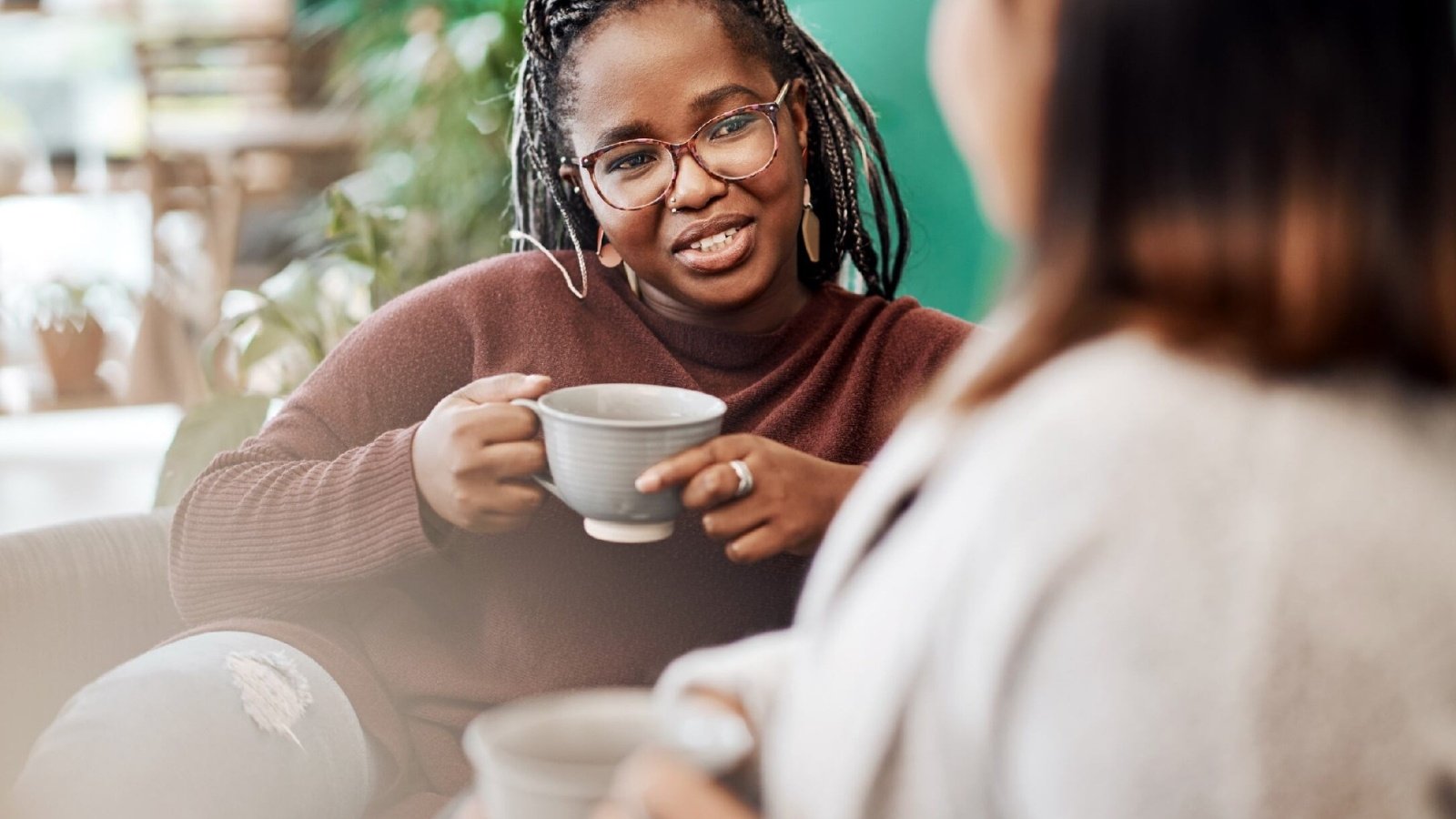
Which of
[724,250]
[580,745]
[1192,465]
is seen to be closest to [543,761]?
[580,745]

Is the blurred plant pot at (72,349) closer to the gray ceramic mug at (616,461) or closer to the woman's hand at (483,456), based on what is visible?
the woman's hand at (483,456)

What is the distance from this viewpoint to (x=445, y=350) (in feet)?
2.84

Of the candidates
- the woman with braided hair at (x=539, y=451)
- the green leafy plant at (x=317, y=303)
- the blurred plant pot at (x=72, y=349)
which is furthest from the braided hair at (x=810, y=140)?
the blurred plant pot at (x=72, y=349)

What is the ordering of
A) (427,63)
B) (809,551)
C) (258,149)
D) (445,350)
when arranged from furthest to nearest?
(258,149)
(427,63)
(445,350)
(809,551)

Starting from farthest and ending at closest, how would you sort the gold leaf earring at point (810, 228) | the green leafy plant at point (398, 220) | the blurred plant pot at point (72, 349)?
the blurred plant pot at point (72, 349) → the green leafy plant at point (398, 220) → the gold leaf earring at point (810, 228)

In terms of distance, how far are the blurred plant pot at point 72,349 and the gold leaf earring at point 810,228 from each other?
1.66 m

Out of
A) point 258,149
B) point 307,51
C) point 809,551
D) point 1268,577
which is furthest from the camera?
point 307,51

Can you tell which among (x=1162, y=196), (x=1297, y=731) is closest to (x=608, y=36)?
(x=1162, y=196)

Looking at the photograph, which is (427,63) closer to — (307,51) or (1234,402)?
(1234,402)

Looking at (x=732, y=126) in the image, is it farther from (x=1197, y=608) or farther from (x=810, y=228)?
(x=1197, y=608)

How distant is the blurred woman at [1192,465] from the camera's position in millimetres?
393

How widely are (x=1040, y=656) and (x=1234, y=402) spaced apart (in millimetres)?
96

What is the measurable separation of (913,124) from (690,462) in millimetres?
363

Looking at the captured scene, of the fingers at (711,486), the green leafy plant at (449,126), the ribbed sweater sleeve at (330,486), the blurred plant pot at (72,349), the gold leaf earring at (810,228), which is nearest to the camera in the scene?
the fingers at (711,486)
